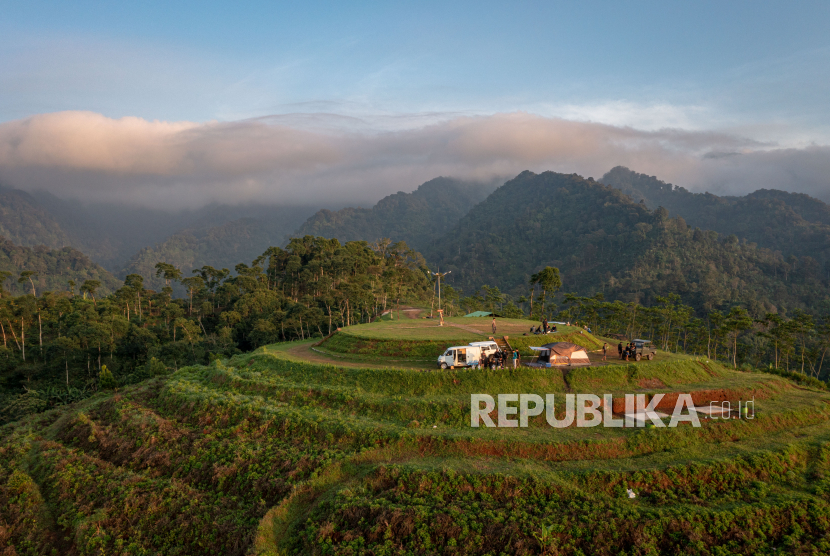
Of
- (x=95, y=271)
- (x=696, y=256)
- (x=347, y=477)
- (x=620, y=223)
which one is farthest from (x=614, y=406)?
(x=95, y=271)

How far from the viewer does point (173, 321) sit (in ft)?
197

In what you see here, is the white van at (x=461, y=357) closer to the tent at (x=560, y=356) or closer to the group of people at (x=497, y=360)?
the group of people at (x=497, y=360)

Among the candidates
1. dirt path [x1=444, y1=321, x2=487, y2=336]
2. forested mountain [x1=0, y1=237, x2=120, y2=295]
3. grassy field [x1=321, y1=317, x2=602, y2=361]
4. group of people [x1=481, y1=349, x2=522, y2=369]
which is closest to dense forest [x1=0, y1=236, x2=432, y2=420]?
grassy field [x1=321, y1=317, x2=602, y2=361]

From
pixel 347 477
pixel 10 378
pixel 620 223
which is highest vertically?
pixel 620 223

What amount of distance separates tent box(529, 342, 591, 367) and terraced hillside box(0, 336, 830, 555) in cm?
129

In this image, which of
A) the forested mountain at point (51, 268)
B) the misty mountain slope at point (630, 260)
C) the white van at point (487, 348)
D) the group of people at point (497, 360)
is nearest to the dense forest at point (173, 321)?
the white van at point (487, 348)

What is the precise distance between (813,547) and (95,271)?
665ft

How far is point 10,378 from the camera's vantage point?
4638 cm

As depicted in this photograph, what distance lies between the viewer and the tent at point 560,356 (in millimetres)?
26983

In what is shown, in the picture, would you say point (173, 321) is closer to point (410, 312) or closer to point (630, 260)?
point (410, 312)

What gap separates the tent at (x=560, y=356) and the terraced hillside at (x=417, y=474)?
129 centimetres

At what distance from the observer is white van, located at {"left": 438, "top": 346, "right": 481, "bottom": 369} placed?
26828 millimetres

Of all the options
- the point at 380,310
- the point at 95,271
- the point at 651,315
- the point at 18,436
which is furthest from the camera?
the point at 95,271

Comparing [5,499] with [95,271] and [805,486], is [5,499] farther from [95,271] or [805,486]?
[95,271]
